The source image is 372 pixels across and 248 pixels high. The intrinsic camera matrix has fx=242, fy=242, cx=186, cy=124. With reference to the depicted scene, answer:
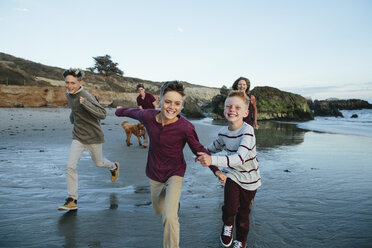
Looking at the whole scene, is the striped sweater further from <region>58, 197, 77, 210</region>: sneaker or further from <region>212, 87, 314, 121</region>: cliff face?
<region>212, 87, 314, 121</region>: cliff face

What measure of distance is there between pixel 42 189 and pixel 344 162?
24.7ft

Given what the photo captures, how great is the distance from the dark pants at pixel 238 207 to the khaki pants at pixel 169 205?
0.66 metres

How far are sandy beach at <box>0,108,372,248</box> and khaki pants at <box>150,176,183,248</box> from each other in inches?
19.0

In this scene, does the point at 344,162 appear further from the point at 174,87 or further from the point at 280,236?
the point at 174,87

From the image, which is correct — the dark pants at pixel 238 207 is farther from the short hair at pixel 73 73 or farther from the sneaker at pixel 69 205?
the short hair at pixel 73 73

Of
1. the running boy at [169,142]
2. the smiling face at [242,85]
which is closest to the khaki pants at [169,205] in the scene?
the running boy at [169,142]

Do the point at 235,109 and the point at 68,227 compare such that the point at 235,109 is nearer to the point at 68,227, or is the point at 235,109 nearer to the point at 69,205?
the point at 68,227

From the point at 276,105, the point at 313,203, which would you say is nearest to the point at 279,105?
the point at 276,105

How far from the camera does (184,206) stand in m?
3.86

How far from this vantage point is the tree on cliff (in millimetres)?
62062

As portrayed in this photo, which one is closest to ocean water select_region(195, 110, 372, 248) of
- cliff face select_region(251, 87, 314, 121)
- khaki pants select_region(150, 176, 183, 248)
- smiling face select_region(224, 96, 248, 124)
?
khaki pants select_region(150, 176, 183, 248)

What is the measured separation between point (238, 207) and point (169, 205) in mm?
928

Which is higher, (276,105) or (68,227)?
(276,105)

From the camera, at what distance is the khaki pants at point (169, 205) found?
2359 millimetres
